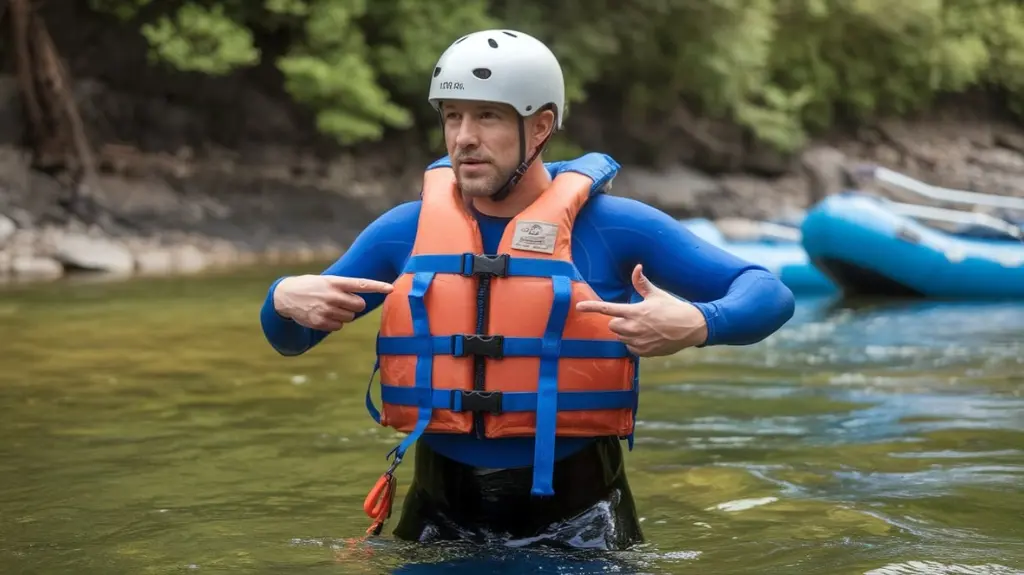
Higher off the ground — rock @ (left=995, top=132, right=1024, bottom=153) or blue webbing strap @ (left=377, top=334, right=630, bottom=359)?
rock @ (left=995, top=132, right=1024, bottom=153)

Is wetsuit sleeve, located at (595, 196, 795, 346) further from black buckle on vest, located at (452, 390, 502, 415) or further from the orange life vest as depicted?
black buckle on vest, located at (452, 390, 502, 415)

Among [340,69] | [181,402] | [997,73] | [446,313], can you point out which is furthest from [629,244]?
[997,73]

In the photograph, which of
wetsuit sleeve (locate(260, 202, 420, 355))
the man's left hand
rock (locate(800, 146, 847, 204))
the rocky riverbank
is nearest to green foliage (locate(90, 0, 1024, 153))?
rock (locate(800, 146, 847, 204))

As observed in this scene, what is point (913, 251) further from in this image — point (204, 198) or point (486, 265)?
point (204, 198)

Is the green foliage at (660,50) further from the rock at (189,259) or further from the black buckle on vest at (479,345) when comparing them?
the black buckle on vest at (479,345)

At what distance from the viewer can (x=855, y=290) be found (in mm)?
13227

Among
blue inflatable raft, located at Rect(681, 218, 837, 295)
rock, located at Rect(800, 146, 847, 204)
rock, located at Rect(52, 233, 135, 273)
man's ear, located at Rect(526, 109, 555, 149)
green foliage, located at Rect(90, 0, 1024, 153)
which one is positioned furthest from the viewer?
rock, located at Rect(800, 146, 847, 204)

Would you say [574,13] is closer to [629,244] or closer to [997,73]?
[997,73]

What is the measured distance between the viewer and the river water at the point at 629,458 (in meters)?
4.07

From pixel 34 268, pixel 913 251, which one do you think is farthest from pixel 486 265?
pixel 34 268

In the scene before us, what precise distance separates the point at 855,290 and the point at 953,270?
1027mm

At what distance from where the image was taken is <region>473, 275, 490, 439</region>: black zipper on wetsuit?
11.1 ft

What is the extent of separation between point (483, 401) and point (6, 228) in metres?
15.6

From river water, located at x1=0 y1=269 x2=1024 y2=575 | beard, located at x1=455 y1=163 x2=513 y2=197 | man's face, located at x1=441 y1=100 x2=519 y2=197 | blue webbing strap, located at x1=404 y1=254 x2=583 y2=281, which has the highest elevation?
man's face, located at x1=441 y1=100 x2=519 y2=197
